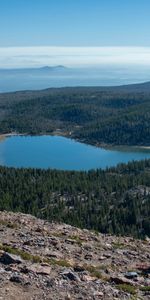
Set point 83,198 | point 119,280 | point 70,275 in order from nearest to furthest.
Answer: point 70,275, point 119,280, point 83,198

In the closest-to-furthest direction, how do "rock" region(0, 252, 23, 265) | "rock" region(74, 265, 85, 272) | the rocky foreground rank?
the rocky foreground → "rock" region(0, 252, 23, 265) → "rock" region(74, 265, 85, 272)

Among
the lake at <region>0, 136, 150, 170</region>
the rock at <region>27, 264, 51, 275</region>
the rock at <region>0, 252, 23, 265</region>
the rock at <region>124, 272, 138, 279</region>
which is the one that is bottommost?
the lake at <region>0, 136, 150, 170</region>

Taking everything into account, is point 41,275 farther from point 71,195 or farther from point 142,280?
point 71,195

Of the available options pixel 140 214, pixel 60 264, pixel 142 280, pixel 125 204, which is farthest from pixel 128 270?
pixel 125 204

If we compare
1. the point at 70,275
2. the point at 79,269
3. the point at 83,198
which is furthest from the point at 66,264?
the point at 83,198

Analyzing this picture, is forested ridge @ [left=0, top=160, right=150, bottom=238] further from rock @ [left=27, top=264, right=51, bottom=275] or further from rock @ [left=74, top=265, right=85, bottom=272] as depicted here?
rock @ [left=27, top=264, right=51, bottom=275]

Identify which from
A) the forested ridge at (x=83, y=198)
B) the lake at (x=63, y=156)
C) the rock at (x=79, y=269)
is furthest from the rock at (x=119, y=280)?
the lake at (x=63, y=156)

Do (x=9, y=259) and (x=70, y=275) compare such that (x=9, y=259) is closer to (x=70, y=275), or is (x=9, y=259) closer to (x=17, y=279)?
(x=17, y=279)

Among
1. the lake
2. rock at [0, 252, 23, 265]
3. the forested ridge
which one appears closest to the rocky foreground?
rock at [0, 252, 23, 265]
